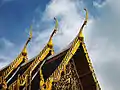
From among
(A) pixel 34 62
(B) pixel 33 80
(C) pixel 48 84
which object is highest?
(A) pixel 34 62

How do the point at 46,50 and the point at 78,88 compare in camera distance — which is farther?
the point at 46,50

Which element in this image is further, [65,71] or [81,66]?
[81,66]

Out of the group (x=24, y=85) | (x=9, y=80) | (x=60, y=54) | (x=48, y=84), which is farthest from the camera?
(x=9, y=80)

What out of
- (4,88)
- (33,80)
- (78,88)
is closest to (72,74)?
(78,88)

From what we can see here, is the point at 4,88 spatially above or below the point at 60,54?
below

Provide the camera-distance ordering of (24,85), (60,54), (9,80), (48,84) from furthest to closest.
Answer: (9,80) → (60,54) → (24,85) → (48,84)

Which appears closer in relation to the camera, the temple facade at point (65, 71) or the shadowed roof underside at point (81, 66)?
the temple facade at point (65, 71)

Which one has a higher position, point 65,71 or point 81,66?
point 81,66

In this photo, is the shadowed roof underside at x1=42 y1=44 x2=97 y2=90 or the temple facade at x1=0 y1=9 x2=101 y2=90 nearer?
the temple facade at x1=0 y1=9 x2=101 y2=90

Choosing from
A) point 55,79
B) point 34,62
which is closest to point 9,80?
point 34,62

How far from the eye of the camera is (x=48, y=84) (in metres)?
7.88

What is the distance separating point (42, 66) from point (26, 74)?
78 cm

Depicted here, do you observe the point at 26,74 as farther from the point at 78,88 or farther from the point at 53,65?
the point at 78,88

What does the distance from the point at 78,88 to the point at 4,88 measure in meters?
2.06
